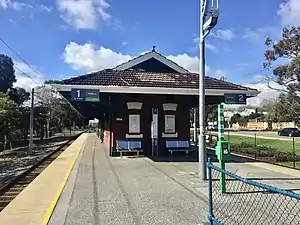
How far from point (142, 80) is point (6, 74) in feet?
149

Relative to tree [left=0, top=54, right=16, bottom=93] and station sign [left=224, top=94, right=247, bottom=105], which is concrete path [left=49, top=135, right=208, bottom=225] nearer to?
station sign [left=224, top=94, right=247, bottom=105]

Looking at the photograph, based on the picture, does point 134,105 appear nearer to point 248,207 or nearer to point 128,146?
point 128,146

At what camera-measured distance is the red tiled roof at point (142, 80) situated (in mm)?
15948

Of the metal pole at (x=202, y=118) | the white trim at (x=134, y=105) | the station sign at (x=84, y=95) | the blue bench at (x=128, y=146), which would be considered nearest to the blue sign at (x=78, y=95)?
the station sign at (x=84, y=95)

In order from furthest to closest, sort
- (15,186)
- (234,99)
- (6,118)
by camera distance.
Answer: (6,118), (234,99), (15,186)

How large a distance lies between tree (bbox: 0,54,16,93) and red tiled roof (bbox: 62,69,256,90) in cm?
4231

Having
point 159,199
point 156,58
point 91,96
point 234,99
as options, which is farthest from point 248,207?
point 156,58

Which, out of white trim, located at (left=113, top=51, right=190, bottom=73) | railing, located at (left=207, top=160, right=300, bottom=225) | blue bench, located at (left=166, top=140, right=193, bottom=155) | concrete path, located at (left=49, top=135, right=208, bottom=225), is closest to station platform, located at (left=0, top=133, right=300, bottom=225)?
concrete path, located at (left=49, top=135, right=208, bottom=225)

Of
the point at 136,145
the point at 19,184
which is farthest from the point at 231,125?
the point at 19,184

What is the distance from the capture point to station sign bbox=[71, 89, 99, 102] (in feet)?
47.7

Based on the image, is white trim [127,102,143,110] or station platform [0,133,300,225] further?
white trim [127,102,143,110]

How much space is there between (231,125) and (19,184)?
83463mm

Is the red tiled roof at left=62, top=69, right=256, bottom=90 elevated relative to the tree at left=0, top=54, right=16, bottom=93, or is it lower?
lower

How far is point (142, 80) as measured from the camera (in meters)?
17.1
